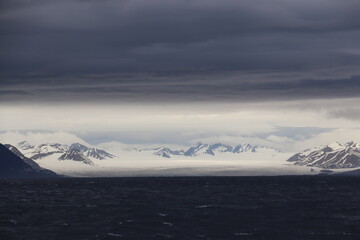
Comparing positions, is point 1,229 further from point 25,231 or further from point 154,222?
point 154,222

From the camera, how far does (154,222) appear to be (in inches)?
5719

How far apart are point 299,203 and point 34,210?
229ft

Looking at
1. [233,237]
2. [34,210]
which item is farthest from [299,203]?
[233,237]

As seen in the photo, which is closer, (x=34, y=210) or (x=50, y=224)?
(x=50, y=224)

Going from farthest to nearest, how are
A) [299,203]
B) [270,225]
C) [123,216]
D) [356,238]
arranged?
[299,203]
[123,216]
[270,225]
[356,238]

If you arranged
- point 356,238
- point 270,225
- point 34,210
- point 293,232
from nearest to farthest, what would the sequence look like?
1. point 356,238
2. point 293,232
3. point 270,225
4. point 34,210

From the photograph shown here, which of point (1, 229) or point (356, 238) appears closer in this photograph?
point (356, 238)

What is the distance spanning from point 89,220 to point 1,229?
21.4 meters

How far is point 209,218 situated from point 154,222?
1313cm

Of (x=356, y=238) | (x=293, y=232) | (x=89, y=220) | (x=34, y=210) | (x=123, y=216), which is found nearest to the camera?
(x=356, y=238)

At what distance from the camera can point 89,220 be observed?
485 ft

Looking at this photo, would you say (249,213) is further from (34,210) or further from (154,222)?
(34,210)

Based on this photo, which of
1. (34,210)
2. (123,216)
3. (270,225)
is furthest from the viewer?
(34,210)

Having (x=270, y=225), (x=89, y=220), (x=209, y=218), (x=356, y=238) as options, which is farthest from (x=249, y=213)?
(x=356, y=238)
